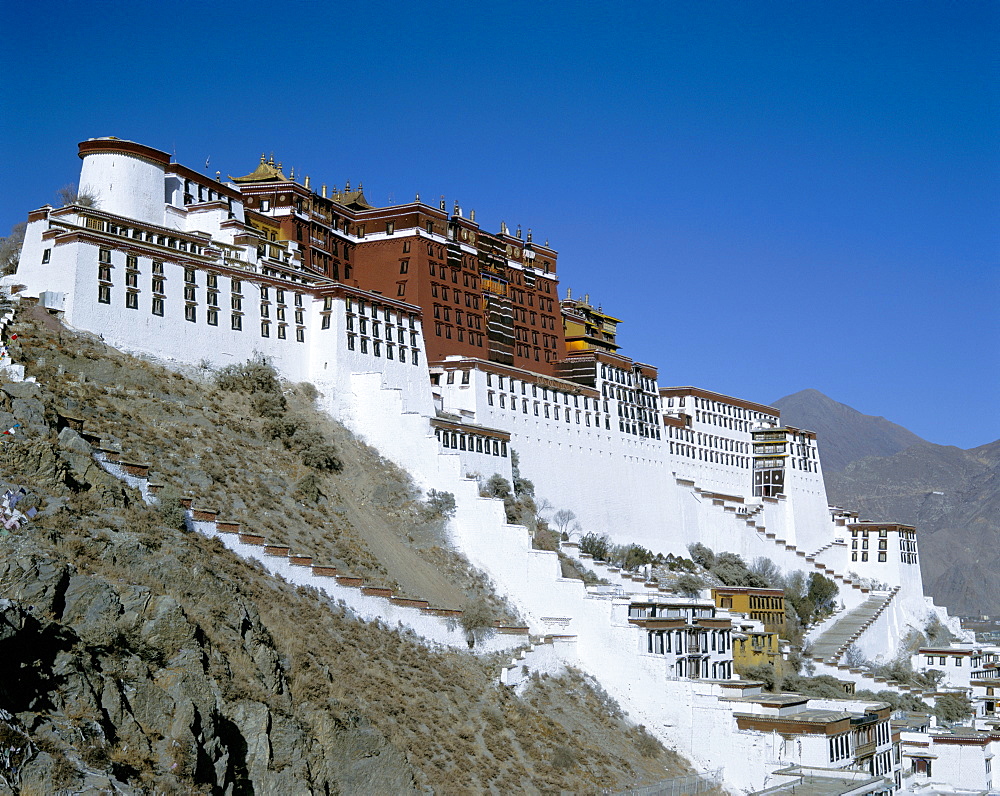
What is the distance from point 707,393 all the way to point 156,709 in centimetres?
6840

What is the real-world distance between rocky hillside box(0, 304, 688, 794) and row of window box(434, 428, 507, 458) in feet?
12.3

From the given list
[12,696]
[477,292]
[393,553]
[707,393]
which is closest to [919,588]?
[707,393]

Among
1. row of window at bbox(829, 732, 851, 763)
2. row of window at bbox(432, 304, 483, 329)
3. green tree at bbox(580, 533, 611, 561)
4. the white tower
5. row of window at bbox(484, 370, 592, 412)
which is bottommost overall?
row of window at bbox(829, 732, 851, 763)

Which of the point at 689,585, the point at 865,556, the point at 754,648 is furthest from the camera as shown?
the point at 865,556

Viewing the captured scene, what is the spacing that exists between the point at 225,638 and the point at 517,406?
39924 mm

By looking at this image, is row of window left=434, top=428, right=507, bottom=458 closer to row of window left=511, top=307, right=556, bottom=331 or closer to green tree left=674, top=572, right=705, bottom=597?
green tree left=674, top=572, right=705, bottom=597

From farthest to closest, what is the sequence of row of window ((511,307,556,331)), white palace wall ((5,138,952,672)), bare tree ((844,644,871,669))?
row of window ((511,307,556,331)) → bare tree ((844,644,871,669)) → white palace wall ((5,138,952,672))

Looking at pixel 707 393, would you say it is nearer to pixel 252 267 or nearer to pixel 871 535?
pixel 871 535

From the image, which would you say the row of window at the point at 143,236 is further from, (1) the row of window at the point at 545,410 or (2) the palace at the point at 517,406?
(1) the row of window at the point at 545,410

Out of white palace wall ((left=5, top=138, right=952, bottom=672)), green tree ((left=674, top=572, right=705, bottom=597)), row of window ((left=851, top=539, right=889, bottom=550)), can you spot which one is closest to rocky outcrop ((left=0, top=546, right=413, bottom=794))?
white palace wall ((left=5, top=138, right=952, bottom=672))

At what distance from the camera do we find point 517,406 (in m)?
69.1

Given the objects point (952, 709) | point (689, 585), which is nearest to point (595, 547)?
point (689, 585)

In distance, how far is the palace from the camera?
48906 millimetres

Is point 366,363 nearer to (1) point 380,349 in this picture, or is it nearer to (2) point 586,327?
(1) point 380,349
